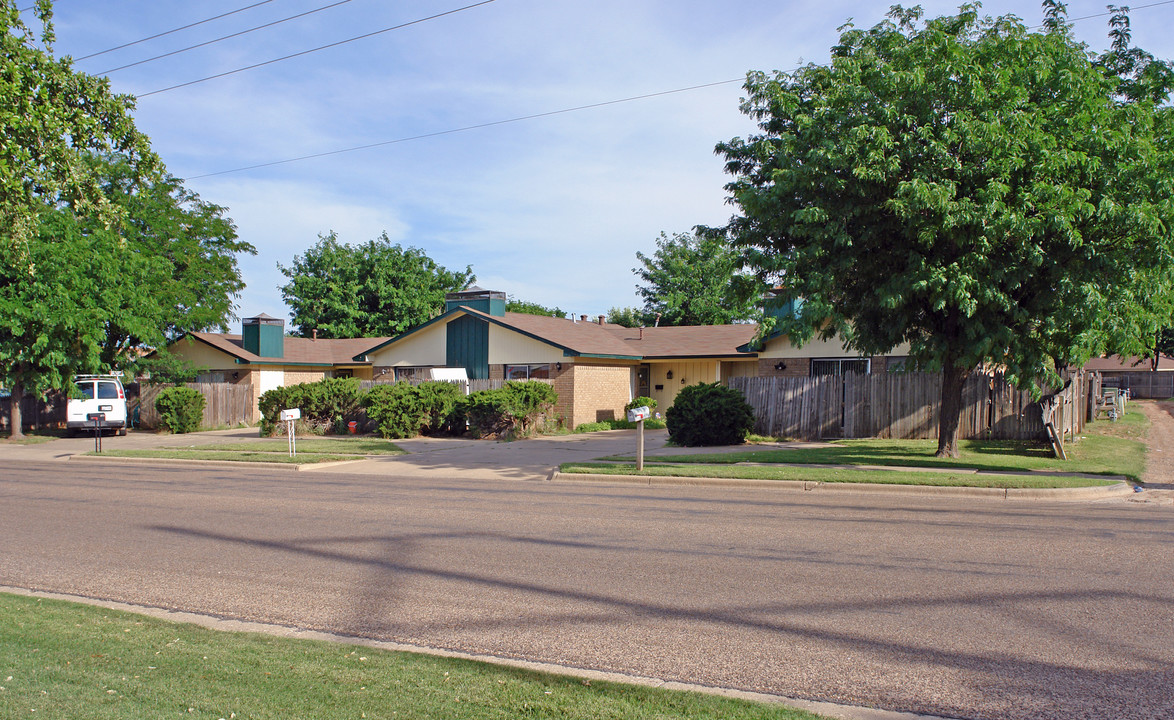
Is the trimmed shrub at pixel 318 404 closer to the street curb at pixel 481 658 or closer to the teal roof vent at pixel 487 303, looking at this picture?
the teal roof vent at pixel 487 303

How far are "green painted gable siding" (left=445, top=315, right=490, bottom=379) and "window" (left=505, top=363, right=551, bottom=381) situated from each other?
102 cm

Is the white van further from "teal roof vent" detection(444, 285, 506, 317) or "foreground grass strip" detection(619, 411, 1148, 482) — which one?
"foreground grass strip" detection(619, 411, 1148, 482)

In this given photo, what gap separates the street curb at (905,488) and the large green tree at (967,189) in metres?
3.01

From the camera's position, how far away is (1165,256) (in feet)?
43.5

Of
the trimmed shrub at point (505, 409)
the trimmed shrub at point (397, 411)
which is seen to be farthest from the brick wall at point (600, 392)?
the trimmed shrub at point (397, 411)

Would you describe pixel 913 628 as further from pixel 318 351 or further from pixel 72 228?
pixel 318 351

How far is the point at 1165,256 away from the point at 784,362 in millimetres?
13783

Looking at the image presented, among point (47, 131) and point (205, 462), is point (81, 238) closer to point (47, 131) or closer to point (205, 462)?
point (205, 462)

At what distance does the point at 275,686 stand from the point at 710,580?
395cm

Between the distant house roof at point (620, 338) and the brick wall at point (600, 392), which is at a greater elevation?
the distant house roof at point (620, 338)

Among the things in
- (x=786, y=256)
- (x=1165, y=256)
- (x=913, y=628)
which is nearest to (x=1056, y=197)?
(x=1165, y=256)

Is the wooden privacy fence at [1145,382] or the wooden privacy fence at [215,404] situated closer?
the wooden privacy fence at [215,404]

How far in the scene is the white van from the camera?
2831 cm

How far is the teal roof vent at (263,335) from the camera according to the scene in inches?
1374
